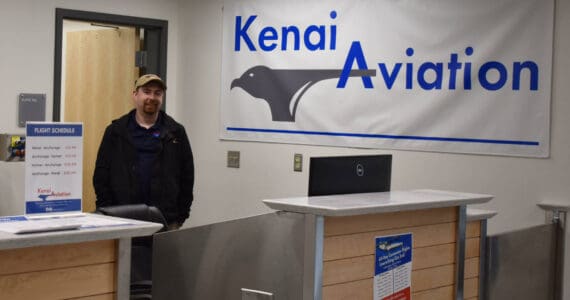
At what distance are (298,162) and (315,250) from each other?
3034 millimetres

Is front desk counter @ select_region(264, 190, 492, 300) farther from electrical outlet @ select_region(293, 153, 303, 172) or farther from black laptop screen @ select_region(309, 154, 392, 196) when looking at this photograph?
electrical outlet @ select_region(293, 153, 303, 172)

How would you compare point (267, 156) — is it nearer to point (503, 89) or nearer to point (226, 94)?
point (226, 94)

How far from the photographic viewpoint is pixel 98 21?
5.86 m

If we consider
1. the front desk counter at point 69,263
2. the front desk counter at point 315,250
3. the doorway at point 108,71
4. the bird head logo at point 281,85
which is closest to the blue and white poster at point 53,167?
the front desk counter at point 69,263

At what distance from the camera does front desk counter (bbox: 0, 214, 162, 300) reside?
2326 millimetres

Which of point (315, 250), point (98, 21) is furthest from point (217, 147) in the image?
point (315, 250)

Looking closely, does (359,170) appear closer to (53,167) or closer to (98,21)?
(53,167)

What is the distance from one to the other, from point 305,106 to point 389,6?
2.95 feet

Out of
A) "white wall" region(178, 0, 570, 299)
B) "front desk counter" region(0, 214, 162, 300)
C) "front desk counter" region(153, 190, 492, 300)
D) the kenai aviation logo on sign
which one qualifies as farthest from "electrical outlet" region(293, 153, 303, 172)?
"front desk counter" region(0, 214, 162, 300)

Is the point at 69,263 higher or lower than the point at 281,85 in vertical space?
lower

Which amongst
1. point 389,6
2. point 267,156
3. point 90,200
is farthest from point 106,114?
point 389,6

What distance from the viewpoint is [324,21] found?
553 centimetres

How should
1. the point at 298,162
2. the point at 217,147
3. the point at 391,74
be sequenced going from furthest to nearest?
the point at 217,147 < the point at 298,162 < the point at 391,74

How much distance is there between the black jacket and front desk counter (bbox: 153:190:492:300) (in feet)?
5.54
